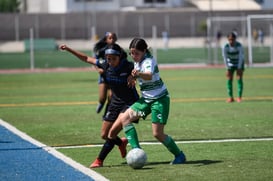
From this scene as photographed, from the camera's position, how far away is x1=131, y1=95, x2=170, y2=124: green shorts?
12.1 meters

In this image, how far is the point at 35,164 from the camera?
12.5 m

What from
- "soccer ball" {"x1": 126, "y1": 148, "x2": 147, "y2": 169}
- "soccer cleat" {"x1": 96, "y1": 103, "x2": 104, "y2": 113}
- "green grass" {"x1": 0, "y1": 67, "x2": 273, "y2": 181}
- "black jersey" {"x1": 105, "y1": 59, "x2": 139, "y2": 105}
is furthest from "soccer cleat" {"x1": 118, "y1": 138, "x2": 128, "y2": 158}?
"soccer cleat" {"x1": 96, "y1": 103, "x2": 104, "y2": 113}

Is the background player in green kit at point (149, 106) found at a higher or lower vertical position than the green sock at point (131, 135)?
higher

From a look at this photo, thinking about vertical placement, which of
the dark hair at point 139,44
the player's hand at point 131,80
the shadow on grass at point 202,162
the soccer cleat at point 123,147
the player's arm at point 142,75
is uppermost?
the dark hair at point 139,44

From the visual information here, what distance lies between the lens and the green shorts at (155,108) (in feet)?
39.8

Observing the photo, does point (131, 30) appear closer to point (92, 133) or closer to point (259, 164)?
point (92, 133)

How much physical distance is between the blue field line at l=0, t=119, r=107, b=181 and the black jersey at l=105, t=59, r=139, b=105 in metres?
1.21

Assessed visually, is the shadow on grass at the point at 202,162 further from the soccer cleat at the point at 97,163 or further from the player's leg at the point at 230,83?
the player's leg at the point at 230,83

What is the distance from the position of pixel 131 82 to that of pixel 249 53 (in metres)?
32.1

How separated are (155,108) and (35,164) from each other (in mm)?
1996

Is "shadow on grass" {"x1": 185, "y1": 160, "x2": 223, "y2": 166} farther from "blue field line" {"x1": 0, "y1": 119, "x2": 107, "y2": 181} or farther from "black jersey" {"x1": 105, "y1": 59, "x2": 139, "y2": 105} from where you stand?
"blue field line" {"x1": 0, "y1": 119, "x2": 107, "y2": 181}

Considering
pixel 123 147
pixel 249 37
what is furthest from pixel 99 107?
pixel 249 37

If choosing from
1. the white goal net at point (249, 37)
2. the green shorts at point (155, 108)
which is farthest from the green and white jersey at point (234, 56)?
the white goal net at point (249, 37)

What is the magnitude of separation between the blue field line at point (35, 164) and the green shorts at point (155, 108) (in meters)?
1.14
